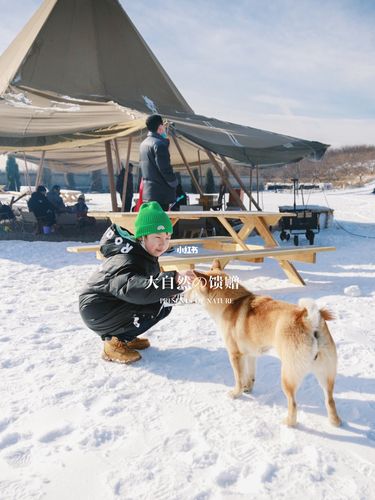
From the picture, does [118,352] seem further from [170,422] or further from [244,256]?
[244,256]

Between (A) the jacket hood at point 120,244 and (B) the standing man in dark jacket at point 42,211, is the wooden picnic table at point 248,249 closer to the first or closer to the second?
(A) the jacket hood at point 120,244

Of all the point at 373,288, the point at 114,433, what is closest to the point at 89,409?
the point at 114,433

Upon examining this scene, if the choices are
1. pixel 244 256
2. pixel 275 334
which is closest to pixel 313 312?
pixel 275 334

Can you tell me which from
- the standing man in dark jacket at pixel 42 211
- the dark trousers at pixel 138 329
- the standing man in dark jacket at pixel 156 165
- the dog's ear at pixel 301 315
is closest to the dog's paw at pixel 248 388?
the dog's ear at pixel 301 315

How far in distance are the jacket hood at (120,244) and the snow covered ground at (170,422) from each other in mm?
830

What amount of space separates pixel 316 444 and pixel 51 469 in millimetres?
1276

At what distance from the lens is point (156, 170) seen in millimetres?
4996

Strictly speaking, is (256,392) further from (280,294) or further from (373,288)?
(373,288)

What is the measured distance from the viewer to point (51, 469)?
1724 millimetres

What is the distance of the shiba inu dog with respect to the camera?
187 cm

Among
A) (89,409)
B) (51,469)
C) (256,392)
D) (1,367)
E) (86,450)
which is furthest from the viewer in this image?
(1,367)

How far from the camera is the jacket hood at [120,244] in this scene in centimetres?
256

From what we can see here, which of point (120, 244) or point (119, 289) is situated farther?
point (120, 244)

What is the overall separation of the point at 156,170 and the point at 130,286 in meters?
2.95
